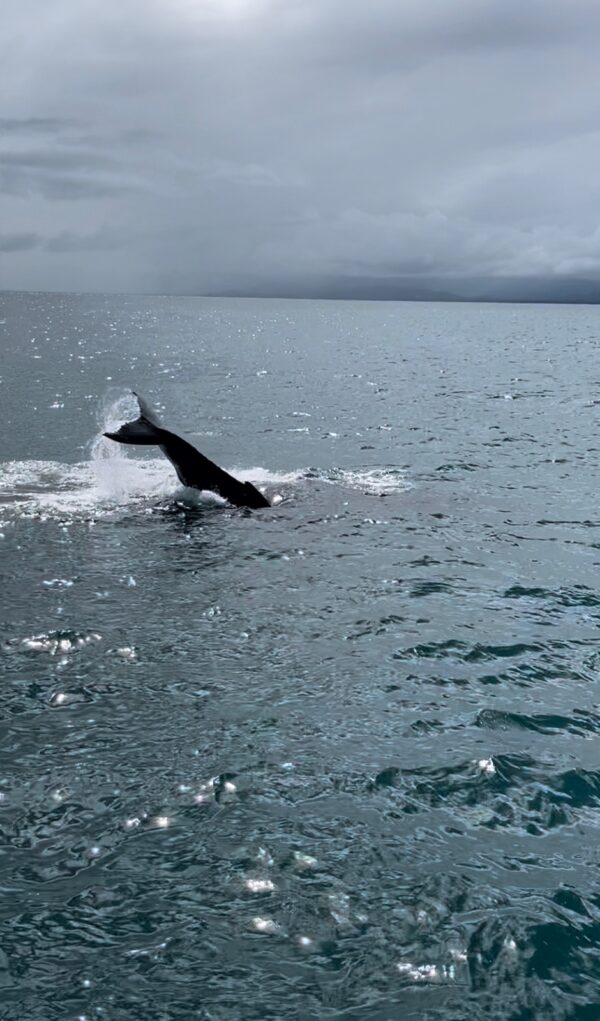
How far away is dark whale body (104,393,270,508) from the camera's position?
74.7 feet

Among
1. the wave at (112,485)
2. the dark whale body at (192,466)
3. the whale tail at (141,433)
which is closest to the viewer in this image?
the whale tail at (141,433)

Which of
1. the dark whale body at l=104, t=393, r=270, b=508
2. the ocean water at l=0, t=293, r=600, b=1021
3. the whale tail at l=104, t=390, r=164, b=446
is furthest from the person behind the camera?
the dark whale body at l=104, t=393, r=270, b=508

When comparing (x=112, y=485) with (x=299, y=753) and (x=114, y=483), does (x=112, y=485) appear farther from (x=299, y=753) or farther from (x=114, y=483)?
(x=299, y=753)

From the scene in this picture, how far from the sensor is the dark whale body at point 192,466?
22781mm

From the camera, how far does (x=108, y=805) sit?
926cm

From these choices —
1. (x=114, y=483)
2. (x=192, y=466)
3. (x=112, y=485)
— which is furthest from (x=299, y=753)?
(x=114, y=483)

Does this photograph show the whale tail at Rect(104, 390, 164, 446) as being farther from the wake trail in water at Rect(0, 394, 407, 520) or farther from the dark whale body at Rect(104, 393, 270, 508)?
the wake trail in water at Rect(0, 394, 407, 520)

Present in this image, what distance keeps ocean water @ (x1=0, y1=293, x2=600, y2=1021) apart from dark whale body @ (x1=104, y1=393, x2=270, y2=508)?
0.54 m

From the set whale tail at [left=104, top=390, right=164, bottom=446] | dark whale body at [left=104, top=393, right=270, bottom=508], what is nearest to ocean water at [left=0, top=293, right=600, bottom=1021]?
dark whale body at [left=104, top=393, right=270, bottom=508]

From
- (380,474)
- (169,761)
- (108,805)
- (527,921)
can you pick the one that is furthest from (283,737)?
(380,474)

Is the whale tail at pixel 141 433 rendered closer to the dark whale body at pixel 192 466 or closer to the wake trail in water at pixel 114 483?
the dark whale body at pixel 192 466

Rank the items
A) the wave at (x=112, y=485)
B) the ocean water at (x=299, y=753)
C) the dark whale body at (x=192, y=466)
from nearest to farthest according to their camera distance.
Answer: the ocean water at (x=299, y=753), the wave at (x=112, y=485), the dark whale body at (x=192, y=466)

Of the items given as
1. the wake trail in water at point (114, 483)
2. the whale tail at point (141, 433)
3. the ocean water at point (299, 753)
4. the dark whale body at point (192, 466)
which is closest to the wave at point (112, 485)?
the wake trail in water at point (114, 483)

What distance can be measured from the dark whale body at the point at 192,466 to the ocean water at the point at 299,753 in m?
0.54
